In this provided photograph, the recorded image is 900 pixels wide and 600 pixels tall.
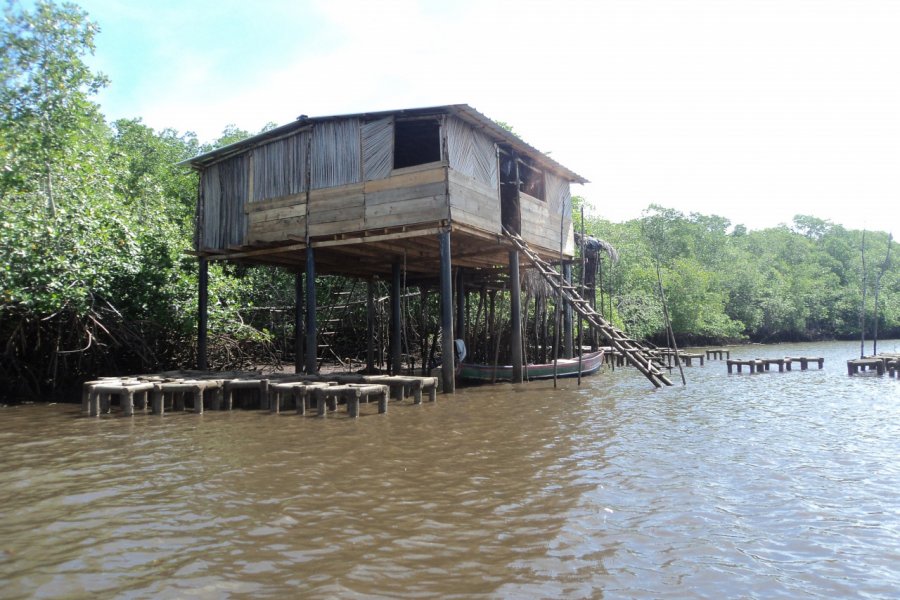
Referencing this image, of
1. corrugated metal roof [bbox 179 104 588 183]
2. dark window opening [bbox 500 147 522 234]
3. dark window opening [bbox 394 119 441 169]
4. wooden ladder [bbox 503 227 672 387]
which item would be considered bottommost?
wooden ladder [bbox 503 227 672 387]

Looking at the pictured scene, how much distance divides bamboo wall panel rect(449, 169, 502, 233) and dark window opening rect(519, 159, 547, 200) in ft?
9.56

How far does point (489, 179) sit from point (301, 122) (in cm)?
492

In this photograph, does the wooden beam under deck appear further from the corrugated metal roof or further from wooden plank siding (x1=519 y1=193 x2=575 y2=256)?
the corrugated metal roof

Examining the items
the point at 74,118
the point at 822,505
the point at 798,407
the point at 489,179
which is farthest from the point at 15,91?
the point at 798,407

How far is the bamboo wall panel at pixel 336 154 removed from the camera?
13.8m

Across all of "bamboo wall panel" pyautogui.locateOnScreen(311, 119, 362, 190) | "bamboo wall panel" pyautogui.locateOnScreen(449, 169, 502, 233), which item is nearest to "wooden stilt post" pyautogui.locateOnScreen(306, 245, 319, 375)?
"bamboo wall panel" pyautogui.locateOnScreen(311, 119, 362, 190)

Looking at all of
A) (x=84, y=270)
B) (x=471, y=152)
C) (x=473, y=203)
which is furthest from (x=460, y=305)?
(x=84, y=270)

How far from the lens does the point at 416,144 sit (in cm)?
1683

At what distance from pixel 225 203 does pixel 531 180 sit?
9.24 m

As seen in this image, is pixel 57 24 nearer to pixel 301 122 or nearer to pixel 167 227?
pixel 167 227

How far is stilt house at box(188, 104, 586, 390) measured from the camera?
13.1 meters

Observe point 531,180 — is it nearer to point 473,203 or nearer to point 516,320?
point 473,203

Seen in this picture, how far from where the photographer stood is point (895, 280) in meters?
53.9

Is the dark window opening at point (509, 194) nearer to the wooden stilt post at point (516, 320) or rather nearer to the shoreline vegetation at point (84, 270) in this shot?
the wooden stilt post at point (516, 320)
